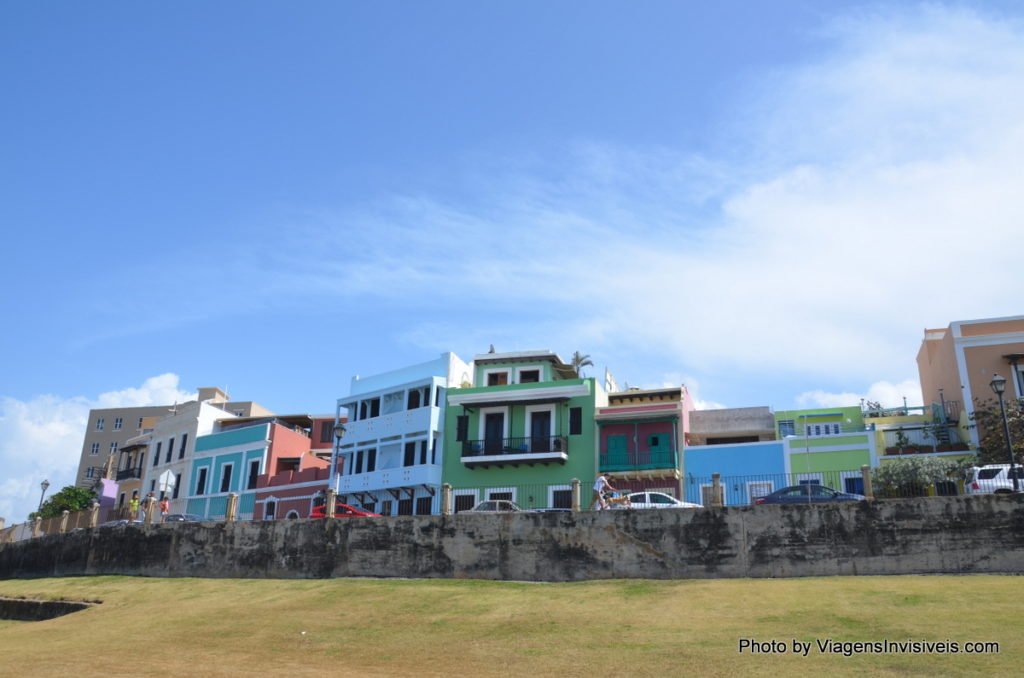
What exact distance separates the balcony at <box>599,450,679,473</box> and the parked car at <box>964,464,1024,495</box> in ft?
49.2

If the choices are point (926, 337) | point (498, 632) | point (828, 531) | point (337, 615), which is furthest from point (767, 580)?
point (926, 337)

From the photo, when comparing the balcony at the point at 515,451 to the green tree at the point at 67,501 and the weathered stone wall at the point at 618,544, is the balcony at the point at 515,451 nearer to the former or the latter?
the weathered stone wall at the point at 618,544

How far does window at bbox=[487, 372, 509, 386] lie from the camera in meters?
46.8

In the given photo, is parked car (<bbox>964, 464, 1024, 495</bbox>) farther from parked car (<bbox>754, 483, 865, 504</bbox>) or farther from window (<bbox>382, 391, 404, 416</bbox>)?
window (<bbox>382, 391, 404, 416</bbox>)

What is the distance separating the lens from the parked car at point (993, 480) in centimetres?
2438

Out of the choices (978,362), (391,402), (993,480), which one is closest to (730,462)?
(978,362)

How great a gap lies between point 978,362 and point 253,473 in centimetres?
3725

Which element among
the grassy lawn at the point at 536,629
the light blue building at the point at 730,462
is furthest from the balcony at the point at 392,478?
the grassy lawn at the point at 536,629

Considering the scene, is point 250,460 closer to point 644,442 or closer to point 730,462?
point 644,442

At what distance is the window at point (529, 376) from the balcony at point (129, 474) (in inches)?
1144

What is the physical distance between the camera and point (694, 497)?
37250 mm

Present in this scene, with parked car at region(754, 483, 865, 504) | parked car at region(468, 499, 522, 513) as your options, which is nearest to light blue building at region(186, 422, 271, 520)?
parked car at region(468, 499, 522, 513)

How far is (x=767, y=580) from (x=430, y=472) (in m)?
22.1

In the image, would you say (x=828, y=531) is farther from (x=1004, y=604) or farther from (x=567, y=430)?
(x=567, y=430)
